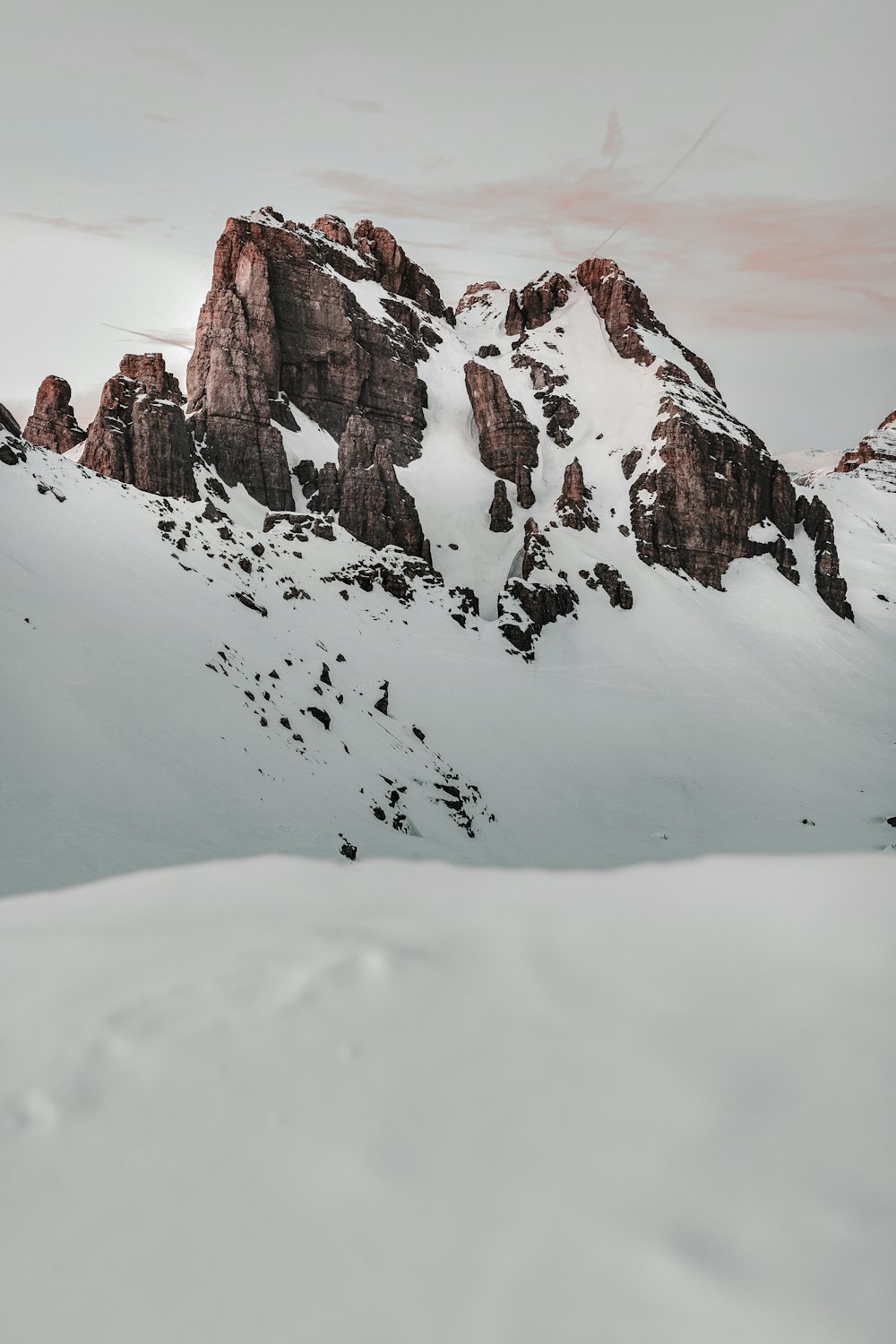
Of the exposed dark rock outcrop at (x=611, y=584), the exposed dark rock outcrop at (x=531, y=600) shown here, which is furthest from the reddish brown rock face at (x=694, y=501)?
the exposed dark rock outcrop at (x=531, y=600)

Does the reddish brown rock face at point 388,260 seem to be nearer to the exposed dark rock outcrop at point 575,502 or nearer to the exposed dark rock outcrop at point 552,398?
the exposed dark rock outcrop at point 552,398

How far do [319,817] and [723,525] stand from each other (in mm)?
63083

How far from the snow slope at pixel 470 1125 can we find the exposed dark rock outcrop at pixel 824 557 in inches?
3155

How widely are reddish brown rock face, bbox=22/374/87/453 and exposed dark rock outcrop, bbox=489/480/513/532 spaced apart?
35.1 meters

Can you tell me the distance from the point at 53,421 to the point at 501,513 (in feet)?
125

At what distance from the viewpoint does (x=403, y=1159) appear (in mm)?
2668

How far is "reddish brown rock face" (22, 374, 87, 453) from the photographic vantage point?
174 ft

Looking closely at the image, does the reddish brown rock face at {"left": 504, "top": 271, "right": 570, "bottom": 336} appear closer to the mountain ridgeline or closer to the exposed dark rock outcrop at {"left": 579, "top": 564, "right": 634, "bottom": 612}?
the mountain ridgeline

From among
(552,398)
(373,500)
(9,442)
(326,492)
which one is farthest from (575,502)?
(9,442)

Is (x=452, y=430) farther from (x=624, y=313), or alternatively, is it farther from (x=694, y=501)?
(x=624, y=313)

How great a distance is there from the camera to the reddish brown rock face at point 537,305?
3489 inches

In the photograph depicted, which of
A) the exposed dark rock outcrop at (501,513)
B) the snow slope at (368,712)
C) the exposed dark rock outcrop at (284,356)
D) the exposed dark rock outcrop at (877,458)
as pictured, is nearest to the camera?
the snow slope at (368,712)

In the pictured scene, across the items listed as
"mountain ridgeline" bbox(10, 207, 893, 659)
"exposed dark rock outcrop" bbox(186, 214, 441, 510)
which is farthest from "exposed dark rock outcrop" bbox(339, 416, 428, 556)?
"exposed dark rock outcrop" bbox(186, 214, 441, 510)

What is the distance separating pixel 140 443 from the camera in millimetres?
46031
